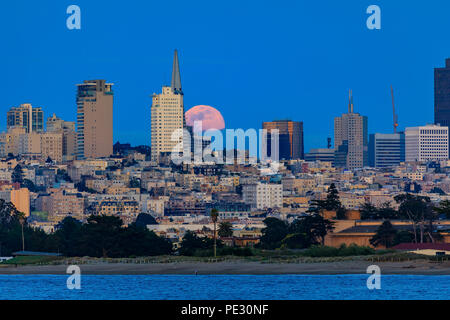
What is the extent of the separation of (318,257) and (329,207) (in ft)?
79.0

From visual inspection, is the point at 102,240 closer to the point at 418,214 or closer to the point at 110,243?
the point at 110,243

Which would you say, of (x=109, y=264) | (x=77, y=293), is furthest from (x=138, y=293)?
(x=109, y=264)

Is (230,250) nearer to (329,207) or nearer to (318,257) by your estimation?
(318,257)

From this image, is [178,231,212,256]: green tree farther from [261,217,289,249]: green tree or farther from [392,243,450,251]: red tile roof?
[392,243,450,251]: red tile roof

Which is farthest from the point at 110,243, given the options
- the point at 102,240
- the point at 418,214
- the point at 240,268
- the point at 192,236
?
the point at 418,214

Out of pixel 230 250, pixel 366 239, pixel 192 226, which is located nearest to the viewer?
pixel 230 250

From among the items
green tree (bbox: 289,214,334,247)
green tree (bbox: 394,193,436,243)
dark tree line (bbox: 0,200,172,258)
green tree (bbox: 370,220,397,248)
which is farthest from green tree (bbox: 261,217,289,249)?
dark tree line (bbox: 0,200,172,258)

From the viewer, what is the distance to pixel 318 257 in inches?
3556

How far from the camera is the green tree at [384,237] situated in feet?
342

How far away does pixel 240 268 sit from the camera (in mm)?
81875

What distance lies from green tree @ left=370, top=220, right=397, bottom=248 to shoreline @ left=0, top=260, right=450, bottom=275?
20.6 meters

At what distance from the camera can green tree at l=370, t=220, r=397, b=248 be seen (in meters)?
104

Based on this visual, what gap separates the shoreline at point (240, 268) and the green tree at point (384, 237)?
20.6 metres

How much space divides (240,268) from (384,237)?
1027 inches
